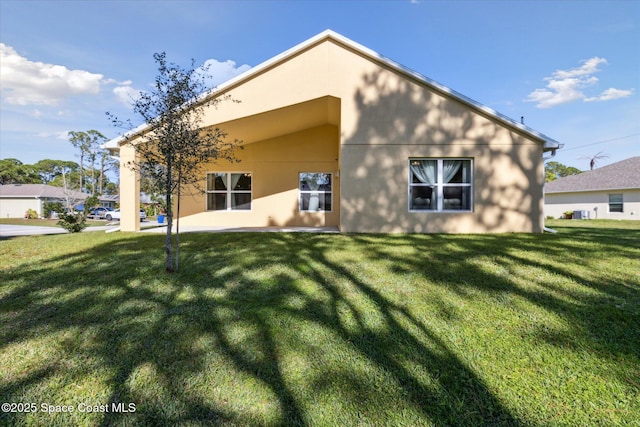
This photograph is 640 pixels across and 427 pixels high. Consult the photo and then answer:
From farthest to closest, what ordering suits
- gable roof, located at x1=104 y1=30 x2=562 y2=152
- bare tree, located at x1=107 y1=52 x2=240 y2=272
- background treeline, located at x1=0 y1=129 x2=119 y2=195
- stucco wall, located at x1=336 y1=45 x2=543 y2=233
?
background treeline, located at x1=0 y1=129 x2=119 y2=195 < stucco wall, located at x1=336 y1=45 x2=543 y2=233 < gable roof, located at x1=104 y1=30 x2=562 y2=152 < bare tree, located at x1=107 y1=52 x2=240 y2=272

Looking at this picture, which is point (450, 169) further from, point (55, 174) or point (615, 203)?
point (55, 174)

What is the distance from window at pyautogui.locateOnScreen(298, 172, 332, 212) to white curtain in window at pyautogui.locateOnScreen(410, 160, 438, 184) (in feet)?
13.3

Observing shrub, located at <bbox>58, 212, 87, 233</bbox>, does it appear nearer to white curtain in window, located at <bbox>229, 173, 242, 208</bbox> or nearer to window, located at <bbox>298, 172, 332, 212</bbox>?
white curtain in window, located at <bbox>229, 173, 242, 208</bbox>

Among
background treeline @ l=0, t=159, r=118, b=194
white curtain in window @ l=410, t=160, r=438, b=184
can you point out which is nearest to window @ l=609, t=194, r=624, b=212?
white curtain in window @ l=410, t=160, r=438, b=184

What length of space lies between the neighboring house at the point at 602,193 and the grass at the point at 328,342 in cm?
2363

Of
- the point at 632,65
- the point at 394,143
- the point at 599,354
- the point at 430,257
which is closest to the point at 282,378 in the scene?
the point at 599,354

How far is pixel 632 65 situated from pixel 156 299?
2483 cm

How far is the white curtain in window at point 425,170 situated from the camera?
9562mm

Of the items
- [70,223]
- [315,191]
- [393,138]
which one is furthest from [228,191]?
[393,138]

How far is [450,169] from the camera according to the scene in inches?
377

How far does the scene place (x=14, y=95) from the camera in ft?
85.7

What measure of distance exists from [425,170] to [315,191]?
4804 mm

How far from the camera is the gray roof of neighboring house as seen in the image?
73.0 ft

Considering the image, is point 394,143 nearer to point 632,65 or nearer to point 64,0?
point 64,0
